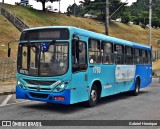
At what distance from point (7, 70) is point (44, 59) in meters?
13.3

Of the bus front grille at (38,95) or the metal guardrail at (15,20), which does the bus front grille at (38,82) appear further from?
the metal guardrail at (15,20)

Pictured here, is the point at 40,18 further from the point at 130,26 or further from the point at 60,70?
the point at 60,70

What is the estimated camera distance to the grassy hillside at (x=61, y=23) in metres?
45.6

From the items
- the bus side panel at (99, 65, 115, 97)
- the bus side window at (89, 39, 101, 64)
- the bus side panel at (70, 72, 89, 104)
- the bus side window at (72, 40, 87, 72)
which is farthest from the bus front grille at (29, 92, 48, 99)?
the bus side panel at (99, 65, 115, 97)

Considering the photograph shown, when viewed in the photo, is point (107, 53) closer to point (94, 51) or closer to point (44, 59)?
point (94, 51)

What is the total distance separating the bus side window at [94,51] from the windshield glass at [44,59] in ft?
5.22

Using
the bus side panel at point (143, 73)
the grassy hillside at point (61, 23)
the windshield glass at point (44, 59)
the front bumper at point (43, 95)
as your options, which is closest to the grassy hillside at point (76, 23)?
the grassy hillside at point (61, 23)

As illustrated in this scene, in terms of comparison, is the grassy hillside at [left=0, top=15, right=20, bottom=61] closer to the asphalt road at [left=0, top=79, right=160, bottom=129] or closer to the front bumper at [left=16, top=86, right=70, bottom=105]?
the asphalt road at [left=0, top=79, right=160, bottom=129]

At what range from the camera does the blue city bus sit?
1190 cm

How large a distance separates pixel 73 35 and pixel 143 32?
256 ft

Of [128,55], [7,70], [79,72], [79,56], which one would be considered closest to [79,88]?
[79,72]

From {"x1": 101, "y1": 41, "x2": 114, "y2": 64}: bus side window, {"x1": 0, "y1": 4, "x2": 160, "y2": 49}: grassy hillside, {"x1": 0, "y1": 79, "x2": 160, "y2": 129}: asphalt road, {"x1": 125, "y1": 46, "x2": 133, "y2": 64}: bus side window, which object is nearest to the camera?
{"x1": 0, "y1": 79, "x2": 160, "y2": 129}: asphalt road

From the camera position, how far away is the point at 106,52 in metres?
14.8

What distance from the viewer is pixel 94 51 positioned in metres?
13.6
